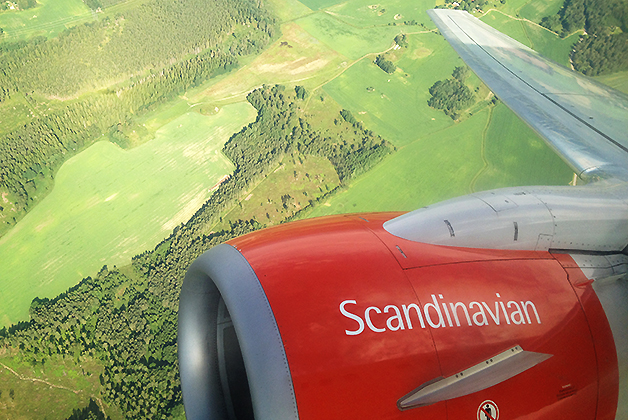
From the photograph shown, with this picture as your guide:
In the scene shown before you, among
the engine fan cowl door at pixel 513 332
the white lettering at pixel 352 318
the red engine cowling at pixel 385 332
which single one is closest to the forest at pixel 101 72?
the red engine cowling at pixel 385 332

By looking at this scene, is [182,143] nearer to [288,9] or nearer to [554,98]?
[288,9]

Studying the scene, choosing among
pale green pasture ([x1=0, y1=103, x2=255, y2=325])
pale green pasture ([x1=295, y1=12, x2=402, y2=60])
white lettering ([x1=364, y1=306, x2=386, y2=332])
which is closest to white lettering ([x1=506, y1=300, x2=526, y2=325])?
white lettering ([x1=364, y1=306, x2=386, y2=332])

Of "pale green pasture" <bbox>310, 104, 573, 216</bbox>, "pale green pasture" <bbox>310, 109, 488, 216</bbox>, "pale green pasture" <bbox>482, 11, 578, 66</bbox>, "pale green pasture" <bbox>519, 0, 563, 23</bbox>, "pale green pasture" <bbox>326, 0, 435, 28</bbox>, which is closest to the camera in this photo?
"pale green pasture" <bbox>310, 109, 488, 216</bbox>

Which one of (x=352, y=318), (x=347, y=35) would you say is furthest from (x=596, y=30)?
(x=352, y=318)

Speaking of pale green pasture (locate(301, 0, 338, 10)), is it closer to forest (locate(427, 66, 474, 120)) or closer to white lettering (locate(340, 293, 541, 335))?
forest (locate(427, 66, 474, 120))

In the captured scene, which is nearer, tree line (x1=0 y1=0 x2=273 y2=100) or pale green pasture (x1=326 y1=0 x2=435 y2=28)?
tree line (x1=0 y1=0 x2=273 y2=100)

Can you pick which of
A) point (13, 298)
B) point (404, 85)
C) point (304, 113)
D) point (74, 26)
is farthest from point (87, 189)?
point (404, 85)

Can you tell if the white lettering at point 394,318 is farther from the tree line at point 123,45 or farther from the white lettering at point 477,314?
the tree line at point 123,45
